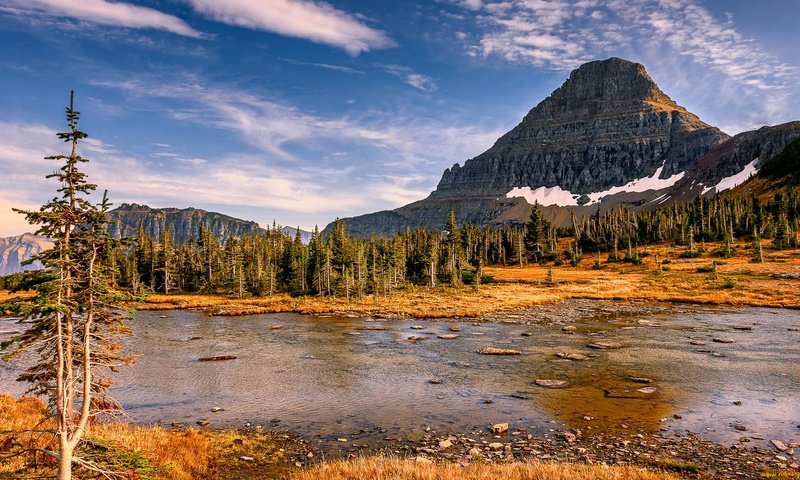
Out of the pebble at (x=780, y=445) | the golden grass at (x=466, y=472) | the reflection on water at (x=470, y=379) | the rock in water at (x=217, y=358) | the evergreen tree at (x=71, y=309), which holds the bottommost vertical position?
the rock in water at (x=217, y=358)

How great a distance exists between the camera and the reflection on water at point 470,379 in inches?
Answer: 841

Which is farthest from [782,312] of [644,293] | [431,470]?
[431,470]

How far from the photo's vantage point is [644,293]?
71.8 metres

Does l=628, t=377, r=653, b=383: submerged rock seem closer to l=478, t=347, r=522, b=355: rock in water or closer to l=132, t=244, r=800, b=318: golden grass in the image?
l=478, t=347, r=522, b=355: rock in water

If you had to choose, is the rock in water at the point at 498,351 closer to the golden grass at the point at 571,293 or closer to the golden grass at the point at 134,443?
the golden grass at the point at 571,293

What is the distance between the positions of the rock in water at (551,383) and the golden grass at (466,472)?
11999mm

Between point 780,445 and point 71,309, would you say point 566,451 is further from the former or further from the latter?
point 71,309

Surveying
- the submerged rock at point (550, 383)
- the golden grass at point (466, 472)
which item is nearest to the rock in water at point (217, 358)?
the golden grass at point (466, 472)

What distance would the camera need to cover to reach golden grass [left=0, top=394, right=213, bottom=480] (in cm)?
1367

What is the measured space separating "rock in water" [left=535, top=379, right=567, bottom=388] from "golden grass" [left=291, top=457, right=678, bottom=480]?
12.0 metres

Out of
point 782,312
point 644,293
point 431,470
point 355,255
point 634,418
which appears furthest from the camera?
point 355,255

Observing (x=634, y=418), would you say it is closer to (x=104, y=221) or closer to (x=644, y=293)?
(x=104, y=221)

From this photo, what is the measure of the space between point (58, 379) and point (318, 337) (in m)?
36.4

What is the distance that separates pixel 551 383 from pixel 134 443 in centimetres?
2172
